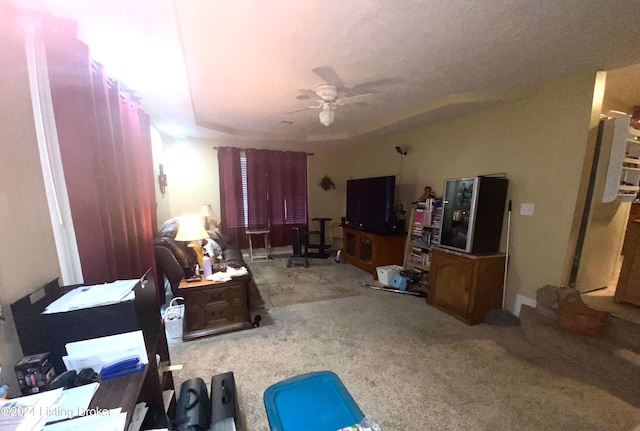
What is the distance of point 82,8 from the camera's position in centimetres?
120

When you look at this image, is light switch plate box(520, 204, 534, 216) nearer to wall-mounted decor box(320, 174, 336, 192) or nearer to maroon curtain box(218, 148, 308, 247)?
wall-mounted decor box(320, 174, 336, 192)

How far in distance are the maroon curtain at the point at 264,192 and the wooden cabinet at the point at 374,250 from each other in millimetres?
1383

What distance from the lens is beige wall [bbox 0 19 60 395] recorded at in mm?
914

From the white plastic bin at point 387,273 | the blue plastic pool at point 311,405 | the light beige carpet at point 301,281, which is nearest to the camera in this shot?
the blue plastic pool at point 311,405

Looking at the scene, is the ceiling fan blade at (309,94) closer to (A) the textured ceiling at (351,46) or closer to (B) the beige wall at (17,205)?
(A) the textured ceiling at (351,46)

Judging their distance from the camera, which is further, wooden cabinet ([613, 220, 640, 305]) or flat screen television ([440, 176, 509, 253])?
flat screen television ([440, 176, 509, 253])

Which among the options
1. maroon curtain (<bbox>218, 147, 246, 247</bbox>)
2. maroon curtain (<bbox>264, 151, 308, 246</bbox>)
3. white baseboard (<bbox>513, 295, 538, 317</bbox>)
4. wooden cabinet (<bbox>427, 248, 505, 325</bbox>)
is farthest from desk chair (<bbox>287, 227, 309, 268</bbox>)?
white baseboard (<bbox>513, 295, 538, 317</bbox>)

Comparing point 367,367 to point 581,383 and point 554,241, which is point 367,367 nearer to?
point 581,383

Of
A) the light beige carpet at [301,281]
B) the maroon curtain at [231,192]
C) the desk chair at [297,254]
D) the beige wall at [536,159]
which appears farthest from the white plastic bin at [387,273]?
the maroon curtain at [231,192]

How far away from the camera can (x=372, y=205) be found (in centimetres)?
400

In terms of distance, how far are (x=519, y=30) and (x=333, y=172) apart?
405 cm

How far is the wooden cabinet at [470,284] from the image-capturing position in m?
2.48

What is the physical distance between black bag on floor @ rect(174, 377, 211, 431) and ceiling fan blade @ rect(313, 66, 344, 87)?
2.42 m

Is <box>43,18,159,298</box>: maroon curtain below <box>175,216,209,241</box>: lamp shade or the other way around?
the other way around
